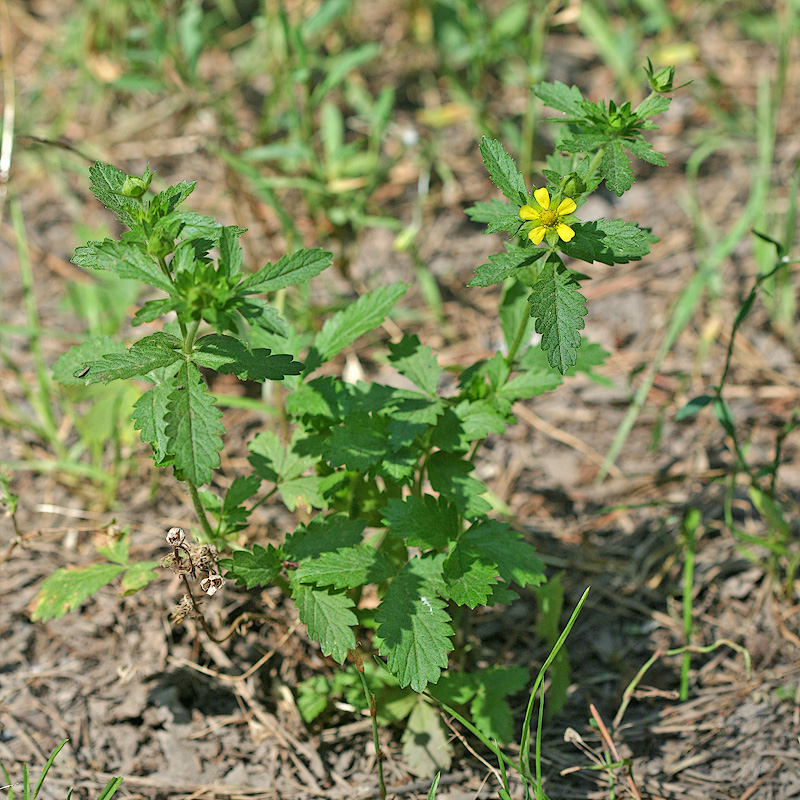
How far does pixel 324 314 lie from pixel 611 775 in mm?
2041

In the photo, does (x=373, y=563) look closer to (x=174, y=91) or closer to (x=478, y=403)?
(x=478, y=403)

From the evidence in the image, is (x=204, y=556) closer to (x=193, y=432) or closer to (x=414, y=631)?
(x=193, y=432)

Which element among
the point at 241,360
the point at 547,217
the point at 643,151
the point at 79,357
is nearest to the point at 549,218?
the point at 547,217

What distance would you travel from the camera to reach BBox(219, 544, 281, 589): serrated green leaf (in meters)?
Result: 1.88

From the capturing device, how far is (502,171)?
1.81 meters

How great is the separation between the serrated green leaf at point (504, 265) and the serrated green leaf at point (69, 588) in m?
1.21

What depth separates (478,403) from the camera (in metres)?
2.01

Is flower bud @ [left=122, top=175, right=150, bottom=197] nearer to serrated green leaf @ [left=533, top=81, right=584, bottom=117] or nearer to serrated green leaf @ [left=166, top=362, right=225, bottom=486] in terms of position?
serrated green leaf @ [left=166, top=362, right=225, bottom=486]

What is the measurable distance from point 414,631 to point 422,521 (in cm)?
26

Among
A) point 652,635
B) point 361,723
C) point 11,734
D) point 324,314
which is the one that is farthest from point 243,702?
point 324,314

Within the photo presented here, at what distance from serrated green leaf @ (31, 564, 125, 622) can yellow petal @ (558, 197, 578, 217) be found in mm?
1434

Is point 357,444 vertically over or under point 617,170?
under

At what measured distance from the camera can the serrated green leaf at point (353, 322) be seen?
2057 millimetres

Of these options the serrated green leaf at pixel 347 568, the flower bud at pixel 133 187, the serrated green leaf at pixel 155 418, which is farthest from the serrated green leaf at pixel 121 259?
the serrated green leaf at pixel 347 568
